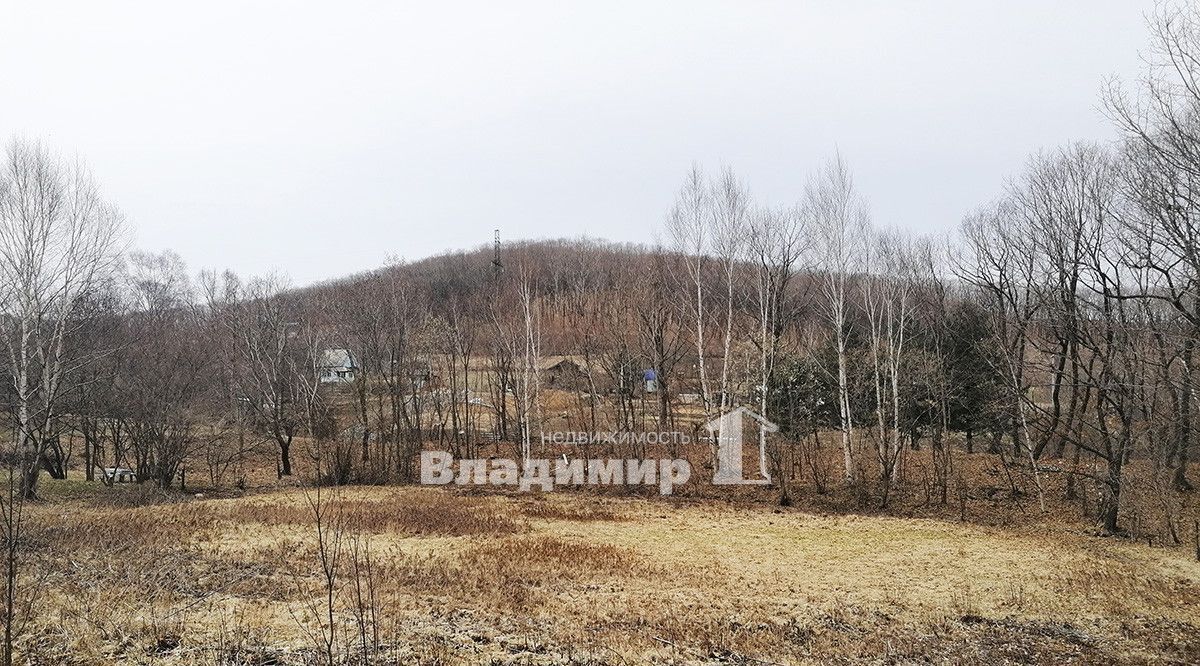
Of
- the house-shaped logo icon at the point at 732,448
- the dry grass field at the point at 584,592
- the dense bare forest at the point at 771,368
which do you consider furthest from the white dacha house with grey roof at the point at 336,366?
the house-shaped logo icon at the point at 732,448

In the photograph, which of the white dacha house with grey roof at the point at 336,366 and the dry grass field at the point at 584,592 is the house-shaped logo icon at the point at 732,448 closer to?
the dry grass field at the point at 584,592

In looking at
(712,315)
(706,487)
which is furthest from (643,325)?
(706,487)

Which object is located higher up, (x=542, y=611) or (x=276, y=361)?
(x=276, y=361)

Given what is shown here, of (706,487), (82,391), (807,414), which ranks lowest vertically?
(706,487)

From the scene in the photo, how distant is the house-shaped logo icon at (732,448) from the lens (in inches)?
744

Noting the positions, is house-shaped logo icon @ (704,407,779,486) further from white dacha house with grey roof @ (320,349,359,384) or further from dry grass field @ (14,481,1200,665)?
white dacha house with grey roof @ (320,349,359,384)

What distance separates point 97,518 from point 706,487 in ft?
45.4

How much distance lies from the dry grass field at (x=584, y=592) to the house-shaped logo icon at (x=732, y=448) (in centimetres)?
476

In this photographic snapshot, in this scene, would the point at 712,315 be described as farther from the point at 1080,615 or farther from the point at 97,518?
the point at 97,518

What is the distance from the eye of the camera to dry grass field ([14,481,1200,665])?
5.79m

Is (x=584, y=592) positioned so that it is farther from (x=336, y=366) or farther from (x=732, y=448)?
(x=336, y=366)

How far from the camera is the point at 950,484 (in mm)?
17469

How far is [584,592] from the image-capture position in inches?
320

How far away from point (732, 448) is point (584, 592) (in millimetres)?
12351
